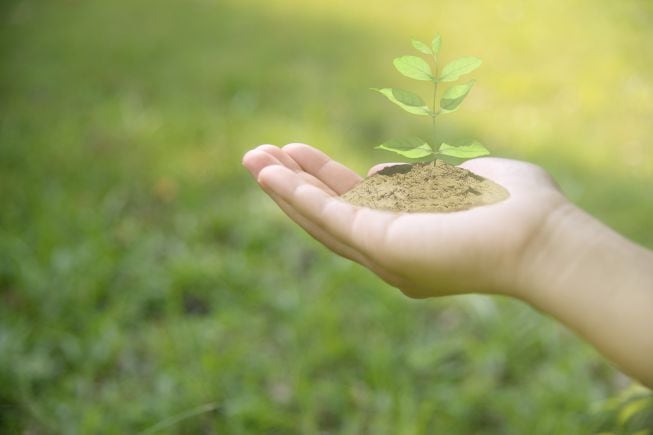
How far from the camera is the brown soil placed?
1196mm

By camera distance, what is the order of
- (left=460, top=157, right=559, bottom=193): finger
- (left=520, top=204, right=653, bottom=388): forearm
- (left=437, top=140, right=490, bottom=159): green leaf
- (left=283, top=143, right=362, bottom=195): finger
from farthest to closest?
(left=283, top=143, right=362, bottom=195): finger
(left=460, top=157, right=559, bottom=193): finger
(left=437, top=140, right=490, bottom=159): green leaf
(left=520, top=204, right=653, bottom=388): forearm

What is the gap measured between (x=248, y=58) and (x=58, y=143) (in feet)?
4.23

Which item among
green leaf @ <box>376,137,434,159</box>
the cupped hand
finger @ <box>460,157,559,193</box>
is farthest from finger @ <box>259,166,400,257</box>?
finger @ <box>460,157,559,193</box>

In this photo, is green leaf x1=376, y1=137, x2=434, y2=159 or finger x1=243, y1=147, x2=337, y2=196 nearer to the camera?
green leaf x1=376, y1=137, x2=434, y2=159

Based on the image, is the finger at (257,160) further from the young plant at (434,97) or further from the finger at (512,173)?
the finger at (512,173)

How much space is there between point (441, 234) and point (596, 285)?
9.6 inches

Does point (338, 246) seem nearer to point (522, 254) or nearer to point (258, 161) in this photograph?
point (258, 161)

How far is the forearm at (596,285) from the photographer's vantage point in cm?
101

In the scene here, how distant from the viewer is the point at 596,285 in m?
1.04

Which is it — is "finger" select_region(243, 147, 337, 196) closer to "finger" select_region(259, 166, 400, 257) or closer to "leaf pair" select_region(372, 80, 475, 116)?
"finger" select_region(259, 166, 400, 257)

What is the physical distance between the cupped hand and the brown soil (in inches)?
1.5

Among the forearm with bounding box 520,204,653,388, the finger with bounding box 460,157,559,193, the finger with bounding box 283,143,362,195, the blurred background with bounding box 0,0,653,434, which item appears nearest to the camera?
the forearm with bounding box 520,204,653,388

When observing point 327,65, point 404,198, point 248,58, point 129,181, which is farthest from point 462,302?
point 248,58

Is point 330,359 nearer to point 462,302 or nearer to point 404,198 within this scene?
point 462,302
